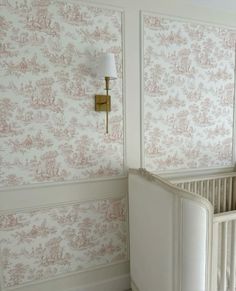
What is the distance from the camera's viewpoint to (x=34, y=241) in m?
1.74

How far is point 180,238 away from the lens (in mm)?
1225

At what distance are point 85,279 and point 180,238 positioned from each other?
3.60ft

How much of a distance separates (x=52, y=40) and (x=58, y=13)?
0.64 ft

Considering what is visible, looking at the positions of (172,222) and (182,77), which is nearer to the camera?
(172,222)

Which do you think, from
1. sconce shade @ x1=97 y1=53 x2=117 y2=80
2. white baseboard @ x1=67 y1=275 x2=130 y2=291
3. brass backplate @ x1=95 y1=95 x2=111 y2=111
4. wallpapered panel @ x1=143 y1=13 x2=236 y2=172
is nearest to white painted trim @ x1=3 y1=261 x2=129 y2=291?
white baseboard @ x1=67 y1=275 x2=130 y2=291

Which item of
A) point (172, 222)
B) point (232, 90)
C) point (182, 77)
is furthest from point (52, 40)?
point (232, 90)

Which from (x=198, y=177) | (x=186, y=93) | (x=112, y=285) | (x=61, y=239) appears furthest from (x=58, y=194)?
(x=186, y=93)

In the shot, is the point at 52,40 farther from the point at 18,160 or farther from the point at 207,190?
the point at 207,190

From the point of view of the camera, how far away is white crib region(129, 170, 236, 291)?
120 centimetres

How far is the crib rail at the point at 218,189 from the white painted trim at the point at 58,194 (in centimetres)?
69

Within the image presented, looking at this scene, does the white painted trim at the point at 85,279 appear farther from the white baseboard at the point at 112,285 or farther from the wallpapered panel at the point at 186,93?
the wallpapered panel at the point at 186,93

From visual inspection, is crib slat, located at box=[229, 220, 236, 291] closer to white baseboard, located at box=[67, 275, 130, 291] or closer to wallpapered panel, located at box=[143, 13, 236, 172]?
wallpapered panel, located at box=[143, 13, 236, 172]

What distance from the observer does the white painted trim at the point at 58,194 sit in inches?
65.7

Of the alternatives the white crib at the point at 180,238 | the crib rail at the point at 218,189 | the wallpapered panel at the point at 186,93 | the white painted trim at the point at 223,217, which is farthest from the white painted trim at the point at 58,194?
the white painted trim at the point at 223,217
